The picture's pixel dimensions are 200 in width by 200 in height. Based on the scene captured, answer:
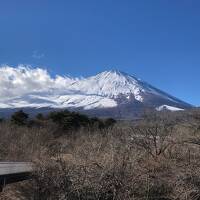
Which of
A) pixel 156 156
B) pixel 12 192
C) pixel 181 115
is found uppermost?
pixel 181 115

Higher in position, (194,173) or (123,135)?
(123,135)

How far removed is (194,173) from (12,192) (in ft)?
20.9

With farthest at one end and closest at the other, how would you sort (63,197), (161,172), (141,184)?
(161,172) < (141,184) < (63,197)

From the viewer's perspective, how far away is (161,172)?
71.6 ft

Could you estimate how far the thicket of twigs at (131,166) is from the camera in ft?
57.7

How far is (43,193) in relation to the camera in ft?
57.7

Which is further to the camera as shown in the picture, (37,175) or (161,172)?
(161,172)

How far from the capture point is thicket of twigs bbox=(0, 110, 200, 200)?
17578mm

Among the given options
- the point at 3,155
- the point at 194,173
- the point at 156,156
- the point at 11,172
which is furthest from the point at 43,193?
the point at 3,155

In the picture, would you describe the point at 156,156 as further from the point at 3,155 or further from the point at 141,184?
the point at 3,155

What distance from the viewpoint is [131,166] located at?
1942cm

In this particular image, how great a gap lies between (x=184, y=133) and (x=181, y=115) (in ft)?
4.90

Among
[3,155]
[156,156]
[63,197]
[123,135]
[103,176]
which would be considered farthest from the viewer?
[3,155]

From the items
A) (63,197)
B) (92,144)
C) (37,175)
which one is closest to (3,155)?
(92,144)
